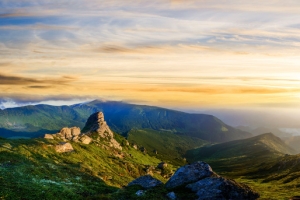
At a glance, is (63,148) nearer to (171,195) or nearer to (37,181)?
(37,181)

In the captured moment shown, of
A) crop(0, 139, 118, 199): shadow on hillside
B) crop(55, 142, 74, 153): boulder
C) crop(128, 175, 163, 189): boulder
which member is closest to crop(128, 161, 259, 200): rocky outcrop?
crop(128, 175, 163, 189): boulder

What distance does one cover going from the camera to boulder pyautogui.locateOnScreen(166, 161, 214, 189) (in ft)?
216

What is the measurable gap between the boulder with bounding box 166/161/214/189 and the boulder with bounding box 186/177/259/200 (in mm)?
5592

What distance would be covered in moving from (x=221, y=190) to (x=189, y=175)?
13.2 m

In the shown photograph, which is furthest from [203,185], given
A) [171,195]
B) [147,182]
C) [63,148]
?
[63,148]

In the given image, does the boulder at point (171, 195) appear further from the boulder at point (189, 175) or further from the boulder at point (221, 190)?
the boulder at point (189, 175)

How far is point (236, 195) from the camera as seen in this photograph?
2222 inches

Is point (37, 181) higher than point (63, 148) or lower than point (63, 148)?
higher

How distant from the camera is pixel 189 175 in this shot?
224 ft

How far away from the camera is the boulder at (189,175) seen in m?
65.7

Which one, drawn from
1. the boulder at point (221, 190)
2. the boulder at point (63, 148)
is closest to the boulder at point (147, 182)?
the boulder at point (221, 190)

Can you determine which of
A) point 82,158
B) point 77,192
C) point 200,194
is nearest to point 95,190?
point 77,192

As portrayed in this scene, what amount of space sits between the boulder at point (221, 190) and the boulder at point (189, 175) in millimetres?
5592

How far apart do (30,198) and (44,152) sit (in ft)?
Answer: 205
